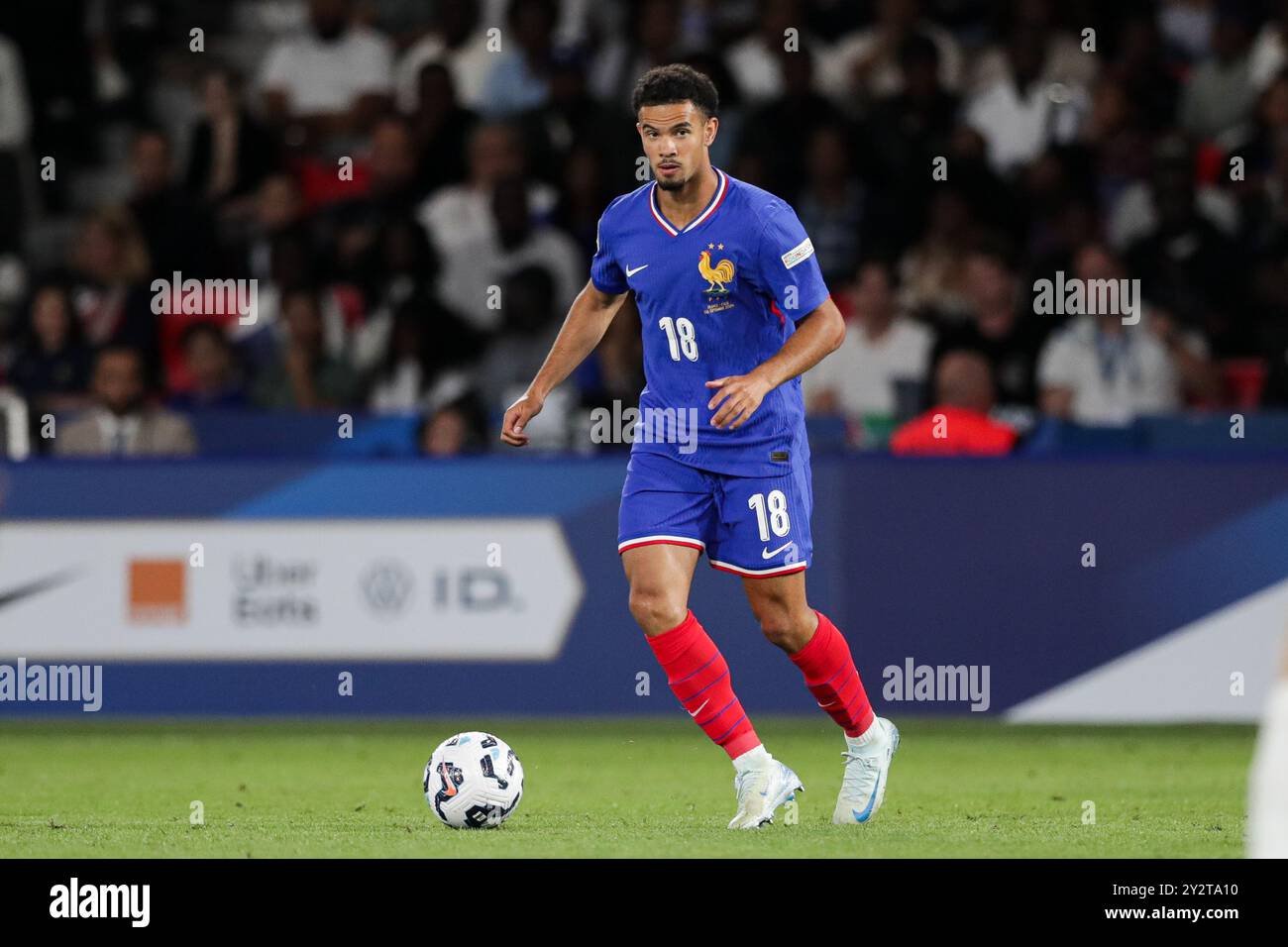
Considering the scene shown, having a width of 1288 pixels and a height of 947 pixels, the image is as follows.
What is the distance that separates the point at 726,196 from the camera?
7621 mm

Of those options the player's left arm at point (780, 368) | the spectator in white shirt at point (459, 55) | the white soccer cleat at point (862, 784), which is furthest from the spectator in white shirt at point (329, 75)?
the white soccer cleat at point (862, 784)

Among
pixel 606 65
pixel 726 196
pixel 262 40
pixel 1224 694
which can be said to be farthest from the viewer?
pixel 262 40

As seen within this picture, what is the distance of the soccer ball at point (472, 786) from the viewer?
7531 mm

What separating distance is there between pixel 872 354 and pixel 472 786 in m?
6.37

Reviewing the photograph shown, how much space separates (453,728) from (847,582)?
2.06 metres

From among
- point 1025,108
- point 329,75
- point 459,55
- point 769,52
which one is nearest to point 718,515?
point 1025,108

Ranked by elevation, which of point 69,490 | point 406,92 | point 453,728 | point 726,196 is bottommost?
point 453,728

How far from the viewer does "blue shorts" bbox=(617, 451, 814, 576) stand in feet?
24.9

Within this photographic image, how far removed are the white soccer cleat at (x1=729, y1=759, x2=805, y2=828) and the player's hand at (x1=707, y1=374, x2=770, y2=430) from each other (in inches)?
46.7

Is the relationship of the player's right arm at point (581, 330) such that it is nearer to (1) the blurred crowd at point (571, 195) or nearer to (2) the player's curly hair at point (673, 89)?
(2) the player's curly hair at point (673, 89)

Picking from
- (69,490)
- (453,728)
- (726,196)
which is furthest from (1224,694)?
(69,490)

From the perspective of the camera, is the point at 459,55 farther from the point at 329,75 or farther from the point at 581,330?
the point at 581,330

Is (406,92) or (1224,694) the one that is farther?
(406,92)

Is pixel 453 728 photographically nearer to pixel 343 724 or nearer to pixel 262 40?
pixel 343 724
